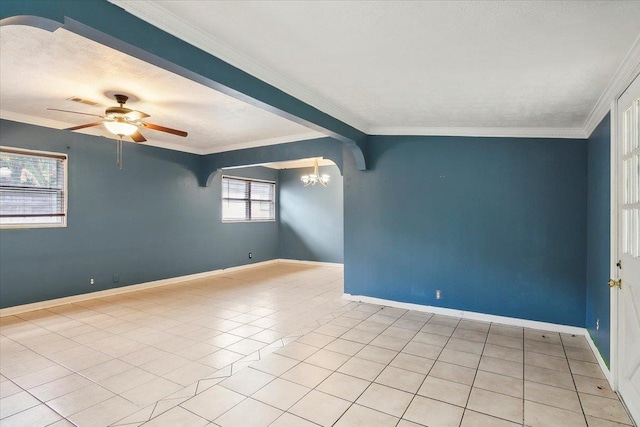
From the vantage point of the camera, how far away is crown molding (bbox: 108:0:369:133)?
1.84 meters

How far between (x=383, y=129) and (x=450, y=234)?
66.5 inches

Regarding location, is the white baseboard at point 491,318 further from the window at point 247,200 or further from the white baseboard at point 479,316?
the window at point 247,200

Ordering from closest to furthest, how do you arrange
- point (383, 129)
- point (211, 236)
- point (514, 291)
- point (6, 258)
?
point (514, 291), point (6, 258), point (383, 129), point (211, 236)

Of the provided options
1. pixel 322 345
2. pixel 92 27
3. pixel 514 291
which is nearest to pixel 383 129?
pixel 514 291

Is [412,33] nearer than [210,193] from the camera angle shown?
Yes

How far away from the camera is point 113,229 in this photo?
5.46 metres

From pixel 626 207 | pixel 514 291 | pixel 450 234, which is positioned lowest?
pixel 514 291

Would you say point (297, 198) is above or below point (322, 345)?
above

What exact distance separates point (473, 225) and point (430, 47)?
107 inches

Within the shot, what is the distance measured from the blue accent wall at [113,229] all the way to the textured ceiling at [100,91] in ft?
1.36

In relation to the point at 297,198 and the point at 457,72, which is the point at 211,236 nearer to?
the point at 297,198

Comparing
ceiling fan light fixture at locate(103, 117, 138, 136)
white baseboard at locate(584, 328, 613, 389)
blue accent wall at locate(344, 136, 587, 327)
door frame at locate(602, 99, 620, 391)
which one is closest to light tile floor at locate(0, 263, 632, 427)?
white baseboard at locate(584, 328, 613, 389)

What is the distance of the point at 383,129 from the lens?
4.71 meters

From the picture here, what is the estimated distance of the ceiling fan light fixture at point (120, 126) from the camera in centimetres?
348
